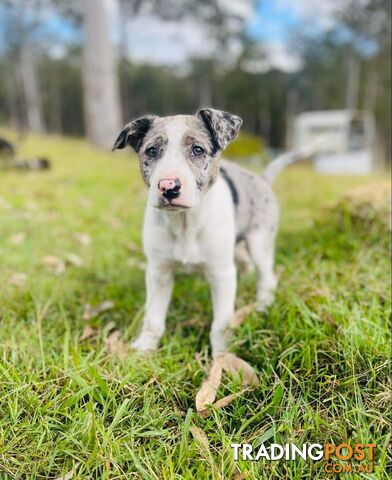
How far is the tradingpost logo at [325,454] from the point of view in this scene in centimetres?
167

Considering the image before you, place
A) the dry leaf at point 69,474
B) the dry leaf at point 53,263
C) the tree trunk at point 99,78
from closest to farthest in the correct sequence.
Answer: the dry leaf at point 69,474 < the dry leaf at point 53,263 < the tree trunk at point 99,78

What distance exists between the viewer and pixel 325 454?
173 centimetres

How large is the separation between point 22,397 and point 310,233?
3026 millimetres

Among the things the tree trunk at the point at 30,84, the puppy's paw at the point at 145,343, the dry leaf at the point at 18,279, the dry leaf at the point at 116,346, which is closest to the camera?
the dry leaf at the point at 116,346

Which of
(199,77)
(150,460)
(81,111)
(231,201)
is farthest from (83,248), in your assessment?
(81,111)

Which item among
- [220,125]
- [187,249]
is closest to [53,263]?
[187,249]

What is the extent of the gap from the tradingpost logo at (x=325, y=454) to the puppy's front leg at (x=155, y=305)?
3.12 ft

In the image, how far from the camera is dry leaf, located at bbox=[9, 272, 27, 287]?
10.7ft

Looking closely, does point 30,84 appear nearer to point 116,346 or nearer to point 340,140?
point 340,140

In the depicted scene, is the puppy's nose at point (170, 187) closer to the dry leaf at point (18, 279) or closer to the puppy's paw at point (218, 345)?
the puppy's paw at point (218, 345)

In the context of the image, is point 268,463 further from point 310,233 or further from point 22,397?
point 310,233

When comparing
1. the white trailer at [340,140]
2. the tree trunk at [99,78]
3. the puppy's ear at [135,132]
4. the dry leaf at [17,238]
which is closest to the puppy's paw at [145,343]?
the puppy's ear at [135,132]

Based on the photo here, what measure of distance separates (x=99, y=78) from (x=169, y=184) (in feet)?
35.7

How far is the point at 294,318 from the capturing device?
2396 mm
